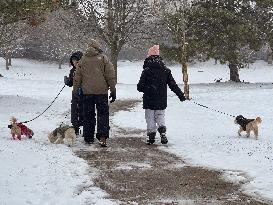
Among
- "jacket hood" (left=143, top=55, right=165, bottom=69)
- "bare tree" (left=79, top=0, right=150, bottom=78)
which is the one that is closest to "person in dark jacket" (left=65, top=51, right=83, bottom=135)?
"jacket hood" (left=143, top=55, right=165, bottom=69)

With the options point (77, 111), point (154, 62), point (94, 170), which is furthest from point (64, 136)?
point (154, 62)

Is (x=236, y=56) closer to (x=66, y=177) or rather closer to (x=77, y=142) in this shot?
(x=77, y=142)

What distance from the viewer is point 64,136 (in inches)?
340

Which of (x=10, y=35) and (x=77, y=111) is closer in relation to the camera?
(x=77, y=111)

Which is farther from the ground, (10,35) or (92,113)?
(10,35)

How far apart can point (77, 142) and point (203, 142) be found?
2.55 meters

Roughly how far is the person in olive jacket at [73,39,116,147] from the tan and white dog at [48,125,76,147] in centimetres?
38

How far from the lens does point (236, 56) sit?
29.3 meters

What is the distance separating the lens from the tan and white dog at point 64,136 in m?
8.57

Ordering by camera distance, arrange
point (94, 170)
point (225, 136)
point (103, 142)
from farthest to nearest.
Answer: point (225, 136) < point (103, 142) < point (94, 170)

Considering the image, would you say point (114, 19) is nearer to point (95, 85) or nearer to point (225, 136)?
point (225, 136)

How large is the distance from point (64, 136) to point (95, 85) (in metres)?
1.16

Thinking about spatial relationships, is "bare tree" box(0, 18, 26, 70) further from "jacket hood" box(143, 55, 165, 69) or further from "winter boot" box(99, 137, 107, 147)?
"winter boot" box(99, 137, 107, 147)

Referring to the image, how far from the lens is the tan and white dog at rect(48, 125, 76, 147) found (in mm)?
8570
